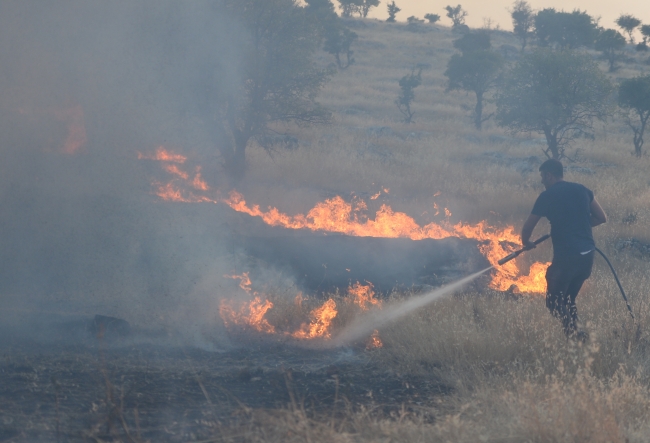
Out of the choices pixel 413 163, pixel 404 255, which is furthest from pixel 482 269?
pixel 413 163

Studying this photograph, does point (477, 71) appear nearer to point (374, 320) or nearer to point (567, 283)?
point (374, 320)

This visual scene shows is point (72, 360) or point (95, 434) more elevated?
point (95, 434)

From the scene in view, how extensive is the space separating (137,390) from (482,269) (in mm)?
5494

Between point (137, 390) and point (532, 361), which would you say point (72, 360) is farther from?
point (532, 361)

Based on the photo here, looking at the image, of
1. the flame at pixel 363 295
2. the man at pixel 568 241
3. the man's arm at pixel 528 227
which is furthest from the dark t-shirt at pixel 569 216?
the flame at pixel 363 295

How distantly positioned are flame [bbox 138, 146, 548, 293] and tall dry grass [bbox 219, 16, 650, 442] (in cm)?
70

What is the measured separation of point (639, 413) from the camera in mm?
3930

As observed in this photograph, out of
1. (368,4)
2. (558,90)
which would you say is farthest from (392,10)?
(558,90)

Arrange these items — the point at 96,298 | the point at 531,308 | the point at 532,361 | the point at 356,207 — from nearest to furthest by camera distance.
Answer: the point at 532,361, the point at 531,308, the point at 96,298, the point at 356,207

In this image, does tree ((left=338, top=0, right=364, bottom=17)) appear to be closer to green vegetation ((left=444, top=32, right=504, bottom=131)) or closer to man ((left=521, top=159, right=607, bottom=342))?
green vegetation ((left=444, top=32, right=504, bottom=131))

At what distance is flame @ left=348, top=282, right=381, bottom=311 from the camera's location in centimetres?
716

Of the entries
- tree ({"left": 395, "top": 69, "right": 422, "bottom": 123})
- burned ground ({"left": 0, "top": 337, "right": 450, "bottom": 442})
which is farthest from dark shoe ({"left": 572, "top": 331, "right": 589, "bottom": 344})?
tree ({"left": 395, "top": 69, "right": 422, "bottom": 123})

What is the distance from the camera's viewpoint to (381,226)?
9172 mm

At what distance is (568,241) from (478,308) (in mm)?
1591
